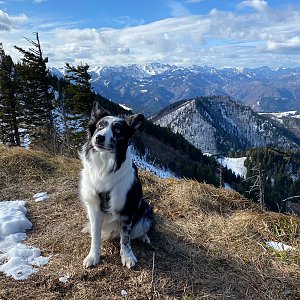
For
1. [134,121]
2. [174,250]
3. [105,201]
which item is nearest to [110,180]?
[105,201]

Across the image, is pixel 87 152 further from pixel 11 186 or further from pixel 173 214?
pixel 11 186

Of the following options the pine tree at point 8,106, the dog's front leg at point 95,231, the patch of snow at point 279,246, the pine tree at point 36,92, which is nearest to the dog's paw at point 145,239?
the dog's front leg at point 95,231

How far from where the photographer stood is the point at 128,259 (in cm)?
487

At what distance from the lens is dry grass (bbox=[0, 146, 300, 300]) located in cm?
439

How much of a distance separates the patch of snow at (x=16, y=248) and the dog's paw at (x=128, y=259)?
115 cm

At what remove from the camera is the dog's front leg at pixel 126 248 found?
484 cm

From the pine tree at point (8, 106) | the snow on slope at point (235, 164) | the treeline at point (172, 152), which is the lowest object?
the snow on slope at point (235, 164)

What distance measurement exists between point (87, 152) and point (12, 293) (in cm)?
208

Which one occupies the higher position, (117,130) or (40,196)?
(117,130)

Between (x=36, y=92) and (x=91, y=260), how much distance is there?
33.6 m

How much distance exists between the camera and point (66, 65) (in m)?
34.6

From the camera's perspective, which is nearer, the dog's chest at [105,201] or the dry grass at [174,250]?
the dry grass at [174,250]

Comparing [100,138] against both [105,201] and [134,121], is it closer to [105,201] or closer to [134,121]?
[134,121]

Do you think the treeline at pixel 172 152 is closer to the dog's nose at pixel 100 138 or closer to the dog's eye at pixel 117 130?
the dog's eye at pixel 117 130
